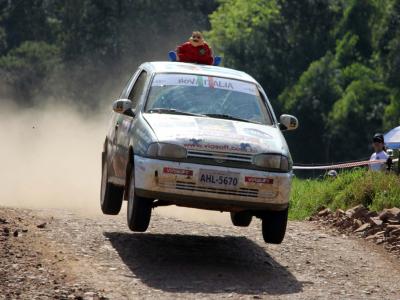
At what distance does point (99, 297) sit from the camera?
10.2 meters

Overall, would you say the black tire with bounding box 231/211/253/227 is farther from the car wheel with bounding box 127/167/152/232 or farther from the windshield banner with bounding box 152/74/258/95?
the car wheel with bounding box 127/167/152/232

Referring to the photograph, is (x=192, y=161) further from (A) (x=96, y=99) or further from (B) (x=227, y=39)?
(B) (x=227, y=39)

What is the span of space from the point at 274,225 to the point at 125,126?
2.07 meters

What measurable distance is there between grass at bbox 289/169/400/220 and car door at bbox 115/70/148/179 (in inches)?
151

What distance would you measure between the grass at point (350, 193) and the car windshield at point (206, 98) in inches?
133

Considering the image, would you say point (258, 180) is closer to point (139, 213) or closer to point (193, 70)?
point (139, 213)

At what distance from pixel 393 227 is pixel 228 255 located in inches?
110

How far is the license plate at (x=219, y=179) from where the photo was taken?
11.9 meters

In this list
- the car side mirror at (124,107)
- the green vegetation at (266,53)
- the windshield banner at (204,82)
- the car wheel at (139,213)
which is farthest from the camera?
the green vegetation at (266,53)

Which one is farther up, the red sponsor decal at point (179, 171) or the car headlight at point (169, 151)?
the car headlight at point (169, 151)

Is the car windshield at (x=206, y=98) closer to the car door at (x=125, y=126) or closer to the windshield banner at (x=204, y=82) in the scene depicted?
the windshield banner at (x=204, y=82)

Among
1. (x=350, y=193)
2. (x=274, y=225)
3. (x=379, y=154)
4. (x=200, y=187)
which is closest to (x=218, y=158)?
(x=200, y=187)

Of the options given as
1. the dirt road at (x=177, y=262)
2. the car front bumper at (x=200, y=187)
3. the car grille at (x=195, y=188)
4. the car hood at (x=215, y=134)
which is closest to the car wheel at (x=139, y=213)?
the car front bumper at (x=200, y=187)

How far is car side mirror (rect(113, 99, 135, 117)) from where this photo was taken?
1334 cm
